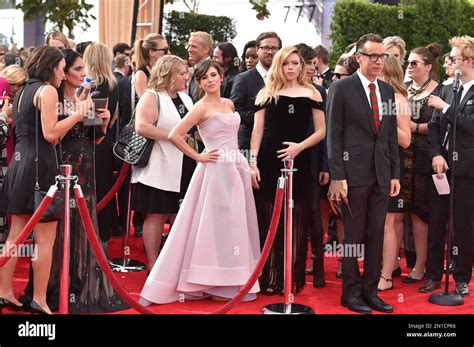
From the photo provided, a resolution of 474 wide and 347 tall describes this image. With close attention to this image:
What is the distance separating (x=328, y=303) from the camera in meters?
6.18

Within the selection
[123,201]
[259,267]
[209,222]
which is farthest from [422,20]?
[259,267]

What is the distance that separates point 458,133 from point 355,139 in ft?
3.46

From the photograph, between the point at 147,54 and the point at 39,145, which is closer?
the point at 39,145

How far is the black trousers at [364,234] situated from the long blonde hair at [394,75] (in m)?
0.95

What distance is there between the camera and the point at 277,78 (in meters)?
6.16

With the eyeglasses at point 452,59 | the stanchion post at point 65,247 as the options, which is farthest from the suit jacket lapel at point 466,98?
the stanchion post at point 65,247

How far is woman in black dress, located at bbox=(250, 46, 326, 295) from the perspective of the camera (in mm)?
6156

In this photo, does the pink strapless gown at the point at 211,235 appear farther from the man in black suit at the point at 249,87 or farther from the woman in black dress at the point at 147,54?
the woman in black dress at the point at 147,54

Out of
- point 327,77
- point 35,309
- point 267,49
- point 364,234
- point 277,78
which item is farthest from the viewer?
point 327,77

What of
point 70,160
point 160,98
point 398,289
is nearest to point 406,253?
point 398,289
